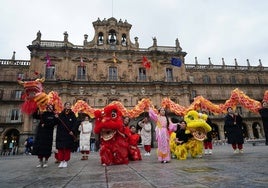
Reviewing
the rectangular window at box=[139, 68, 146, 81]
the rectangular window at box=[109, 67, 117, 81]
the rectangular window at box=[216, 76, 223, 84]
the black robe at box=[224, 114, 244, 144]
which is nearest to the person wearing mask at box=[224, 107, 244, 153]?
the black robe at box=[224, 114, 244, 144]

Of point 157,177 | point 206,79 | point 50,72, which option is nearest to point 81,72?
point 50,72

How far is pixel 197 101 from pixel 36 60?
2077cm

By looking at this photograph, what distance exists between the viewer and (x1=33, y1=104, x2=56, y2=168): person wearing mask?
587 cm

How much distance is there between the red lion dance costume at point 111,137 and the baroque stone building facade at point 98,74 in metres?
17.7

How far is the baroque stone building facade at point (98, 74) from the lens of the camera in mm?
24016

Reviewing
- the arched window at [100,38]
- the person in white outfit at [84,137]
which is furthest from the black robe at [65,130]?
the arched window at [100,38]

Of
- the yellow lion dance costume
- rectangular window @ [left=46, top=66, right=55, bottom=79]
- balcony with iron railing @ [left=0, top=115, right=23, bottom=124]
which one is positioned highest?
rectangular window @ [left=46, top=66, right=55, bottom=79]

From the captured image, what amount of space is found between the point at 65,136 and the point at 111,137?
4.44 feet

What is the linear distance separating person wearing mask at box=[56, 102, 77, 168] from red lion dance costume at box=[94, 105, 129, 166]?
766mm

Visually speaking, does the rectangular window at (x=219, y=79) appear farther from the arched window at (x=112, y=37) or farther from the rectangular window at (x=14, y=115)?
the rectangular window at (x=14, y=115)

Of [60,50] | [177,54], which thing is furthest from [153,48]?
[60,50]

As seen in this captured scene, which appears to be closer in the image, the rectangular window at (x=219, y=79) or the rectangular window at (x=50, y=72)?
the rectangular window at (x=50, y=72)

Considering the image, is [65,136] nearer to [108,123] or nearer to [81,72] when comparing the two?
[108,123]

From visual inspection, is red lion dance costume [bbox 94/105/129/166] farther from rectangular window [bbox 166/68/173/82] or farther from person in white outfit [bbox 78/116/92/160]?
rectangular window [bbox 166/68/173/82]
